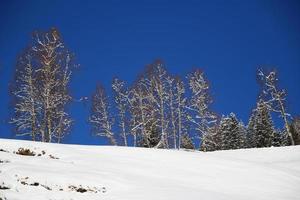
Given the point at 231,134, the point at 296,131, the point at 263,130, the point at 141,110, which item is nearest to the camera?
the point at 141,110

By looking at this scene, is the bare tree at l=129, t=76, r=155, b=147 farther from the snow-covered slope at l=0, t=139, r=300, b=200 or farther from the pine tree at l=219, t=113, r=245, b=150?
the pine tree at l=219, t=113, r=245, b=150

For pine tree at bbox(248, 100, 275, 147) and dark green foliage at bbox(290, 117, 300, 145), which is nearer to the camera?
pine tree at bbox(248, 100, 275, 147)

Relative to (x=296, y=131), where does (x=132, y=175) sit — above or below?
below

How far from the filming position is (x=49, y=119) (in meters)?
32.2

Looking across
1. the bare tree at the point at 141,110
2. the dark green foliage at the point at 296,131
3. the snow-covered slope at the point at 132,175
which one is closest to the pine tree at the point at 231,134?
the dark green foliage at the point at 296,131

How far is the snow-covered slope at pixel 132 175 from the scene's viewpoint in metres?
15.5

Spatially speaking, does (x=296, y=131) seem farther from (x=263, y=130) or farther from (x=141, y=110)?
(x=141, y=110)

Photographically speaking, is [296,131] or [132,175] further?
[296,131]

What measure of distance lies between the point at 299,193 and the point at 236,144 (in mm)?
44811

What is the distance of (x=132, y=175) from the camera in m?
19.0

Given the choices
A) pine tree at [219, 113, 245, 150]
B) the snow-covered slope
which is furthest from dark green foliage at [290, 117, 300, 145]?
the snow-covered slope

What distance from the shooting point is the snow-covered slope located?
15492 mm

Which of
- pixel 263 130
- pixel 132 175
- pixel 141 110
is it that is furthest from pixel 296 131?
pixel 132 175

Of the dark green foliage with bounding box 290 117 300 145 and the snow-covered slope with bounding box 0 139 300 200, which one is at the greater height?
the dark green foliage with bounding box 290 117 300 145
